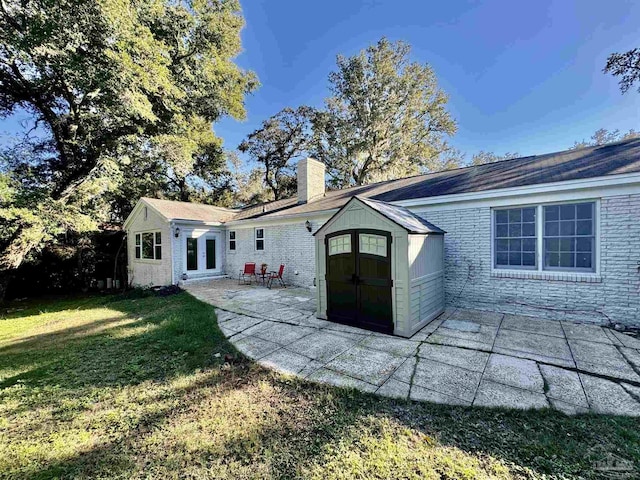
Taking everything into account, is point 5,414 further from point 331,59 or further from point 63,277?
point 331,59

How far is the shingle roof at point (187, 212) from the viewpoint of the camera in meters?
11.9

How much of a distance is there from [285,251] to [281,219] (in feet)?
4.43

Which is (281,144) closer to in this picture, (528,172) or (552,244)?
(528,172)

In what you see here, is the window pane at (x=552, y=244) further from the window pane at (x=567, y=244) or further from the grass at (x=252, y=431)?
the grass at (x=252, y=431)

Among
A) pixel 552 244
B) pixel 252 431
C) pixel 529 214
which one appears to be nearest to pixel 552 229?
pixel 552 244

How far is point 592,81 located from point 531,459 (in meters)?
16.6

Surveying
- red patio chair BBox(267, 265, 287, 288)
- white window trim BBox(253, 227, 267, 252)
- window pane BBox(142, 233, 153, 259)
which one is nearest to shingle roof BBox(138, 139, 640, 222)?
red patio chair BBox(267, 265, 287, 288)

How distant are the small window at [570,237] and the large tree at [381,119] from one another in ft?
58.6

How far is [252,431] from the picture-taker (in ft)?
8.82

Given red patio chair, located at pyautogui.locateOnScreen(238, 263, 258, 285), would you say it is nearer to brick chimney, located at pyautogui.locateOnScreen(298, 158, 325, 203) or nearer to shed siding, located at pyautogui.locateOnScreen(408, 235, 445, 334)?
brick chimney, located at pyautogui.locateOnScreen(298, 158, 325, 203)

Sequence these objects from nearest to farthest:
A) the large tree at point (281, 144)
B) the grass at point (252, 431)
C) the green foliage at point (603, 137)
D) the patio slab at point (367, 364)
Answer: the grass at point (252, 431) → the patio slab at point (367, 364) → the large tree at point (281, 144) → the green foliage at point (603, 137)

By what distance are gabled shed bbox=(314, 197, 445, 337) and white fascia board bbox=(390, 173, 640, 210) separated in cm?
148

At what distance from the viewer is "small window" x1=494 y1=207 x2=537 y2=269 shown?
6.38 m

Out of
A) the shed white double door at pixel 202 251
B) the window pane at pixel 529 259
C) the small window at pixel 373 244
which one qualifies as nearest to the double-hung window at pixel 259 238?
the shed white double door at pixel 202 251
